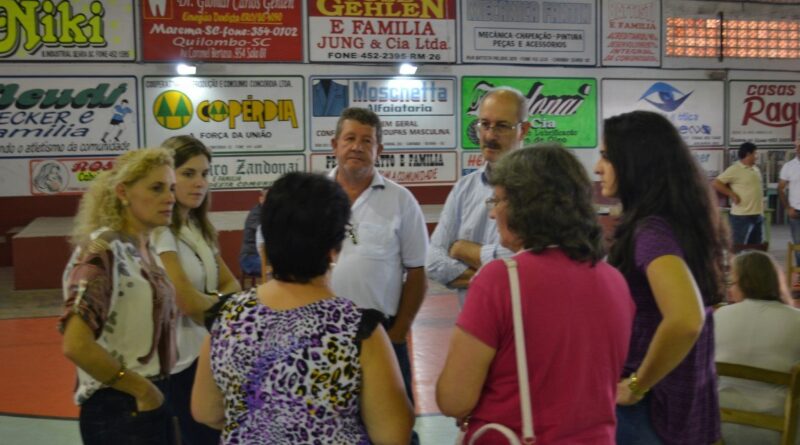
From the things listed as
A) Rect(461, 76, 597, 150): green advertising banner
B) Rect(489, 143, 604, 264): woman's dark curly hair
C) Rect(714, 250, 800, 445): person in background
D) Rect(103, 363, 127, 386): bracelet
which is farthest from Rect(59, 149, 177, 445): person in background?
Rect(461, 76, 597, 150): green advertising banner

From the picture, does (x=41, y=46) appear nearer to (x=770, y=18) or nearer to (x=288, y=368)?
(x=288, y=368)

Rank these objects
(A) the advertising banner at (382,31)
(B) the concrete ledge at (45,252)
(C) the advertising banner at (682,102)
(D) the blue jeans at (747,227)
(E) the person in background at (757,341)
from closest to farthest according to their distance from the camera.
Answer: (E) the person in background at (757,341), (B) the concrete ledge at (45,252), (D) the blue jeans at (747,227), (A) the advertising banner at (382,31), (C) the advertising banner at (682,102)

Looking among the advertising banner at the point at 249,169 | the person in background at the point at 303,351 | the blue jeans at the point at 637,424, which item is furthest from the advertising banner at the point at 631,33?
the person in background at the point at 303,351

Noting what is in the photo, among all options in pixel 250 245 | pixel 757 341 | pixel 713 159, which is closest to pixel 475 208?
pixel 757 341

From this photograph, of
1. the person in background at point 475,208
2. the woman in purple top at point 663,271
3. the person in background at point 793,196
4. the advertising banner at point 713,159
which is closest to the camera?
the woman in purple top at point 663,271

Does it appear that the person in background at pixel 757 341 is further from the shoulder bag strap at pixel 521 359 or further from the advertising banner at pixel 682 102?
the advertising banner at pixel 682 102

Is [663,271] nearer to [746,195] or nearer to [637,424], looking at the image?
[637,424]

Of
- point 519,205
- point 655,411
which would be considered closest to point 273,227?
point 519,205

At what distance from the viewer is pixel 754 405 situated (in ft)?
11.6

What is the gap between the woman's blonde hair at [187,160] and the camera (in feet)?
11.0

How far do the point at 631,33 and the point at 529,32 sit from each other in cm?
184

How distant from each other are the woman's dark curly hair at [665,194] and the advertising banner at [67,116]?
10.0 meters

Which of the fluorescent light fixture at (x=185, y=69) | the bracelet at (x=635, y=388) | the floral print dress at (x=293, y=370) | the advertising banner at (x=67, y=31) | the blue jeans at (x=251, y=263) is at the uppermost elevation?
the advertising banner at (x=67, y=31)

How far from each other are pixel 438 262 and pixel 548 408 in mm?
1333
